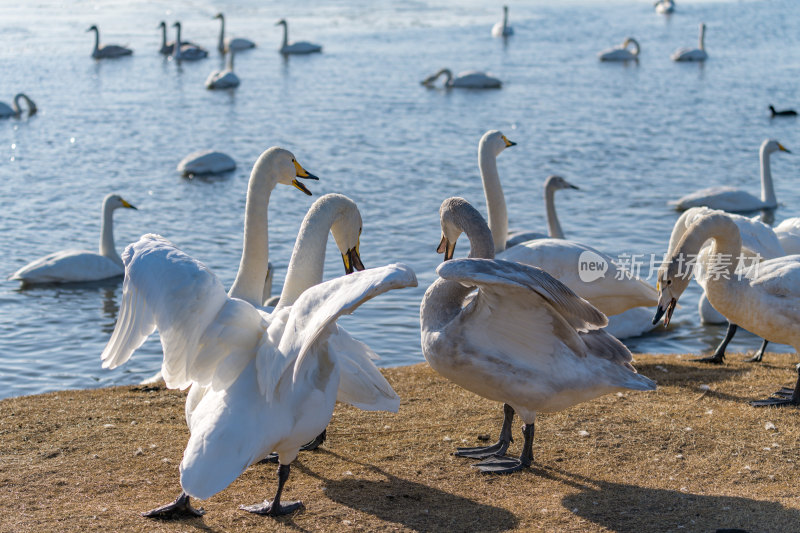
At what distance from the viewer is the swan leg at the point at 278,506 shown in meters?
4.70

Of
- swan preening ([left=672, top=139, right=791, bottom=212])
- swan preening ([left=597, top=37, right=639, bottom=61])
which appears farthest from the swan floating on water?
swan preening ([left=597, top=37, right=639, bottom=61])

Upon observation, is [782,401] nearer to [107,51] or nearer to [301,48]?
[301,48]

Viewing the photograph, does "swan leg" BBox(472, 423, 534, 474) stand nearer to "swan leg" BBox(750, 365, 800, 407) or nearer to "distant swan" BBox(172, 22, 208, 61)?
"swan leg" BBox(750, 365, 800, 407)

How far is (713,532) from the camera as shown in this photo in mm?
4402

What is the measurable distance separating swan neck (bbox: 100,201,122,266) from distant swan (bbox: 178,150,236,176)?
3.98 metres

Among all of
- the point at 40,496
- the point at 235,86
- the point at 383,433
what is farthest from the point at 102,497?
the point at 235,86

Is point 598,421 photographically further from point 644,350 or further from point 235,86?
point 235,86

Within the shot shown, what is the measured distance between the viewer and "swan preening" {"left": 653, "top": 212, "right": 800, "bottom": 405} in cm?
642

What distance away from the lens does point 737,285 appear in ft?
21.9

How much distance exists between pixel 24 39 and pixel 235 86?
9.81 meters

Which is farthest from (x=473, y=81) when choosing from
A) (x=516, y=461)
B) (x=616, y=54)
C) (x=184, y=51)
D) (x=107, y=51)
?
(x=516, y=461)

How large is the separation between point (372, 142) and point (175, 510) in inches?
551

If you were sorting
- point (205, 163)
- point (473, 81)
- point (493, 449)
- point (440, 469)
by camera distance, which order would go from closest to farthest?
1. point (440, 469)
2. point (493, 449)
3. point (205, 163)
4. point (473, 81)

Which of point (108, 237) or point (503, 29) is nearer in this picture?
point (108, 237)
